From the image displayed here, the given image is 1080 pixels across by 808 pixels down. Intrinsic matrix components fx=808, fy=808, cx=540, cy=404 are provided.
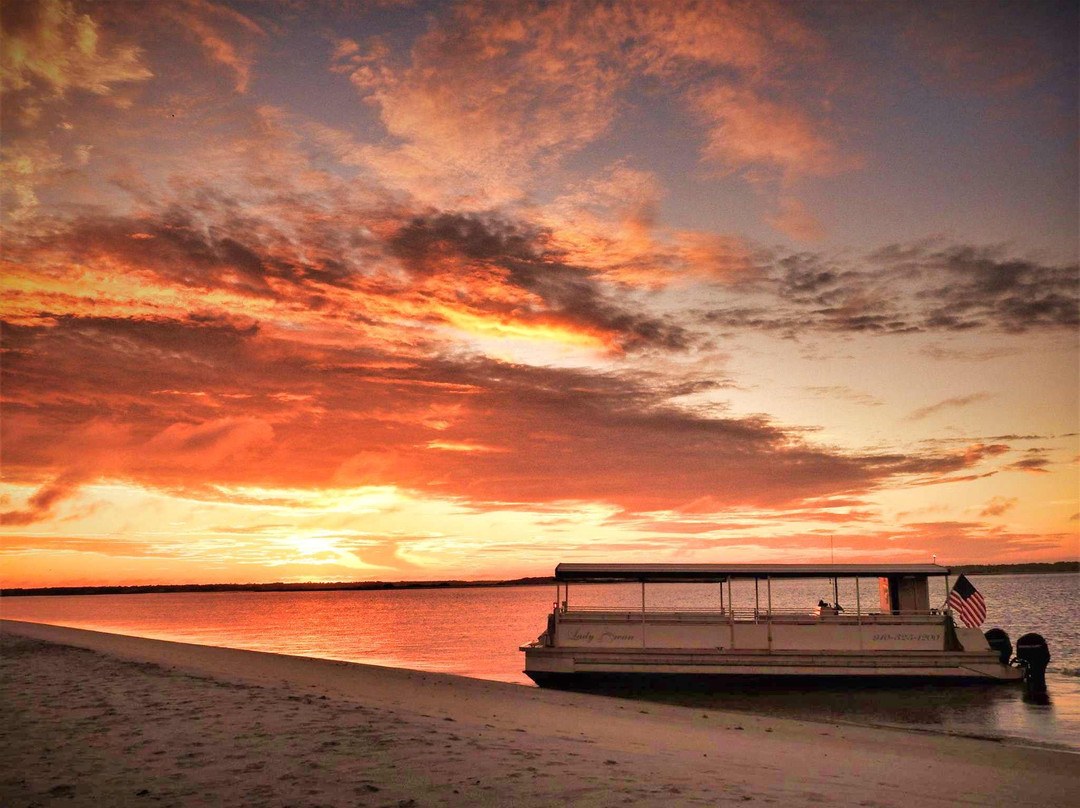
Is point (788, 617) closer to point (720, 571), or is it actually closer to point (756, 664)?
point (756, 664)

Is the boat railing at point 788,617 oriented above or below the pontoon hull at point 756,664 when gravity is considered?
above

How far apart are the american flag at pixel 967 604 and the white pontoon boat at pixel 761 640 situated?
177 centimetres

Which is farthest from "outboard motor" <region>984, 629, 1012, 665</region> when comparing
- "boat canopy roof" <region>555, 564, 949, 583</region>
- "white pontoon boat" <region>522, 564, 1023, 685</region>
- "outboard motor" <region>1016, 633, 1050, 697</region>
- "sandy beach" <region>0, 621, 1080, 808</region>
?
"sandy beach" <region>0, 621, 1080, 808</region>

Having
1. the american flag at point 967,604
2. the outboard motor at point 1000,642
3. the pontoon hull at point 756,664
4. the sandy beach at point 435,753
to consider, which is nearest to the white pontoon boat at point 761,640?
the pontoon hull at point 756,664

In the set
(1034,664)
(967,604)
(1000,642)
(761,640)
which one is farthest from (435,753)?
(1000,642)

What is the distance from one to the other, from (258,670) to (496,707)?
10.1m

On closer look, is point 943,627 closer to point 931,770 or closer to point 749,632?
point 749,632

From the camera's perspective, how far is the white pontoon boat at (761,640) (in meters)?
29.9

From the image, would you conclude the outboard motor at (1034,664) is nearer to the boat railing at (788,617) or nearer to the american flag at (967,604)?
the american flag at (967,604)

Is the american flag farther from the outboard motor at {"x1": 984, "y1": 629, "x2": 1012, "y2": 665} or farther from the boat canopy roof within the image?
the boat canopy roof

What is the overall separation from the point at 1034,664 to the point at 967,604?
3.20m

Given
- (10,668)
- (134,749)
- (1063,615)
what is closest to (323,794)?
(134,749)

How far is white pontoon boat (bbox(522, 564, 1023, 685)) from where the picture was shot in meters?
29.9

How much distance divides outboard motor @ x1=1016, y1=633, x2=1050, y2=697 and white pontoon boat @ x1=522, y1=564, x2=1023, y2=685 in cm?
44
